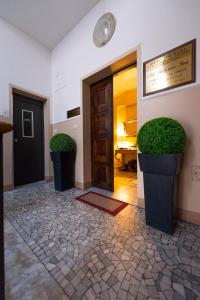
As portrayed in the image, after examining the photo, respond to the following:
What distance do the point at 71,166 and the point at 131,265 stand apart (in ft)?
6.67

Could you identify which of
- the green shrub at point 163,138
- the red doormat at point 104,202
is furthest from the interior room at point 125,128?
the green shrub at point 163,138

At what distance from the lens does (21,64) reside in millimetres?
2893

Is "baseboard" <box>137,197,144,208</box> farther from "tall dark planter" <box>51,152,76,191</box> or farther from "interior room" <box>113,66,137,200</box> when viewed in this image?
"interior room" <box>113,66,137,200</box>

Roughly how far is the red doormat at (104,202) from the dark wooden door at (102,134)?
39 centimetres

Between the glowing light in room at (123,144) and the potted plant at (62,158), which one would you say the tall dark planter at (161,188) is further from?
the glowing light in room at (123,144)

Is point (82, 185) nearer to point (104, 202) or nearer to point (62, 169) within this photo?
point (62, 169)

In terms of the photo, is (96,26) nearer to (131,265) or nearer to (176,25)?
(176,25)

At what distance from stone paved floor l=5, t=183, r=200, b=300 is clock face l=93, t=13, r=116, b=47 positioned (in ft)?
8.55

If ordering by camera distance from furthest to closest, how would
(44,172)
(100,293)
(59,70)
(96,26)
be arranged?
1. (44,172)
2. (59,70)
3. (96,26)
4. (100,293)

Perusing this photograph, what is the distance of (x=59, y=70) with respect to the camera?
3.21 metres

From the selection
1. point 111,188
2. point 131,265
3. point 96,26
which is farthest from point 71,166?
point 96,26

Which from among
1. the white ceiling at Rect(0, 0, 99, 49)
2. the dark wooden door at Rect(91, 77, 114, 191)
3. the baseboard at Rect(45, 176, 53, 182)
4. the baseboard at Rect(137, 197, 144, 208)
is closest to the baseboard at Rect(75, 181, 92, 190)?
the dark wooden door at Rect(91, 77, 114, 191)

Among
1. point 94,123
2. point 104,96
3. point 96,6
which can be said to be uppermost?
point 96,6

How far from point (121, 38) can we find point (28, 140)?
8.60ft
